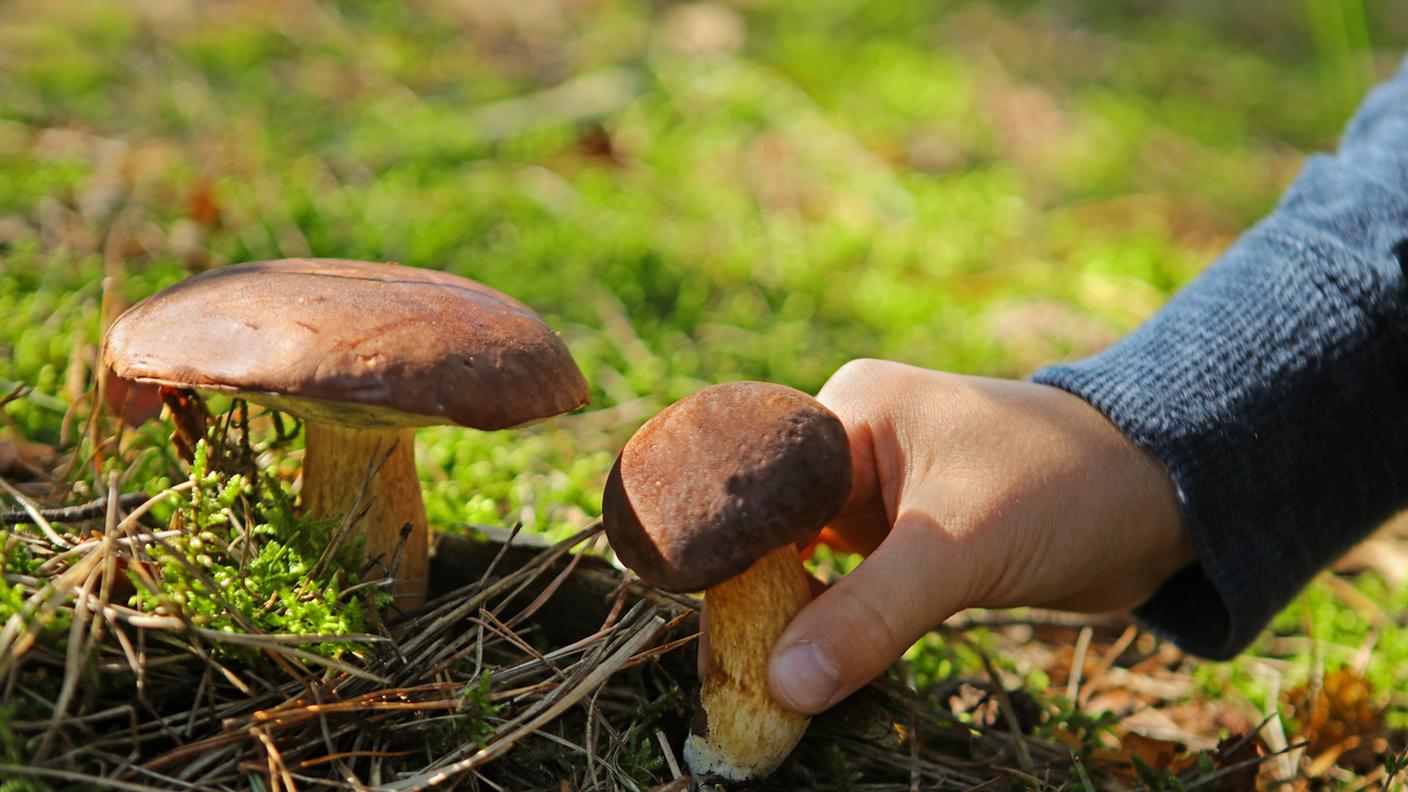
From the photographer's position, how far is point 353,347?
61.2 inches

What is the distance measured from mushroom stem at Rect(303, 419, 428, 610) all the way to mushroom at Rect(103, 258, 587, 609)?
29 millimetres

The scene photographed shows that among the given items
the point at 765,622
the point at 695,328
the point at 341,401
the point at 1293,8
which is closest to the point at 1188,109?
the point at 1293,8

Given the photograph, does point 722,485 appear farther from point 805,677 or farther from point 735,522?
point 805,677

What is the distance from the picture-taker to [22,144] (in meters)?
4.19

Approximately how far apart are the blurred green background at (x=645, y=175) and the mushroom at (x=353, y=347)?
2.44 ft

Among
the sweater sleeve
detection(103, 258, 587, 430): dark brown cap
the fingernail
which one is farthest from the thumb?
the sweater sleeve

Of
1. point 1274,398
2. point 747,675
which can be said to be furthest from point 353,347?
point 1274,398

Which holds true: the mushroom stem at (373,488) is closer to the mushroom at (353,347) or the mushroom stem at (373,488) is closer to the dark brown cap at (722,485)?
the mushroom at (353,347)

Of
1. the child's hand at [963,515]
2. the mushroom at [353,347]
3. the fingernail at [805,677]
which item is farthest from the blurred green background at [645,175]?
the fingernail at [805,677]

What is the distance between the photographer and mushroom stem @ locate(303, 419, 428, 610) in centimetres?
196

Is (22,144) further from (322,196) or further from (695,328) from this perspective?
(695,328)

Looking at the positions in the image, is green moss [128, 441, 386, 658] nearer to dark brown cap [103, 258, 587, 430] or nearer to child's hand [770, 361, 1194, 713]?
dark brown cap [103, 258, 587, 430]

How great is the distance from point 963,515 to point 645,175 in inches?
141

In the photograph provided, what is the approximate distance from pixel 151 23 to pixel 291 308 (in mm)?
5372
